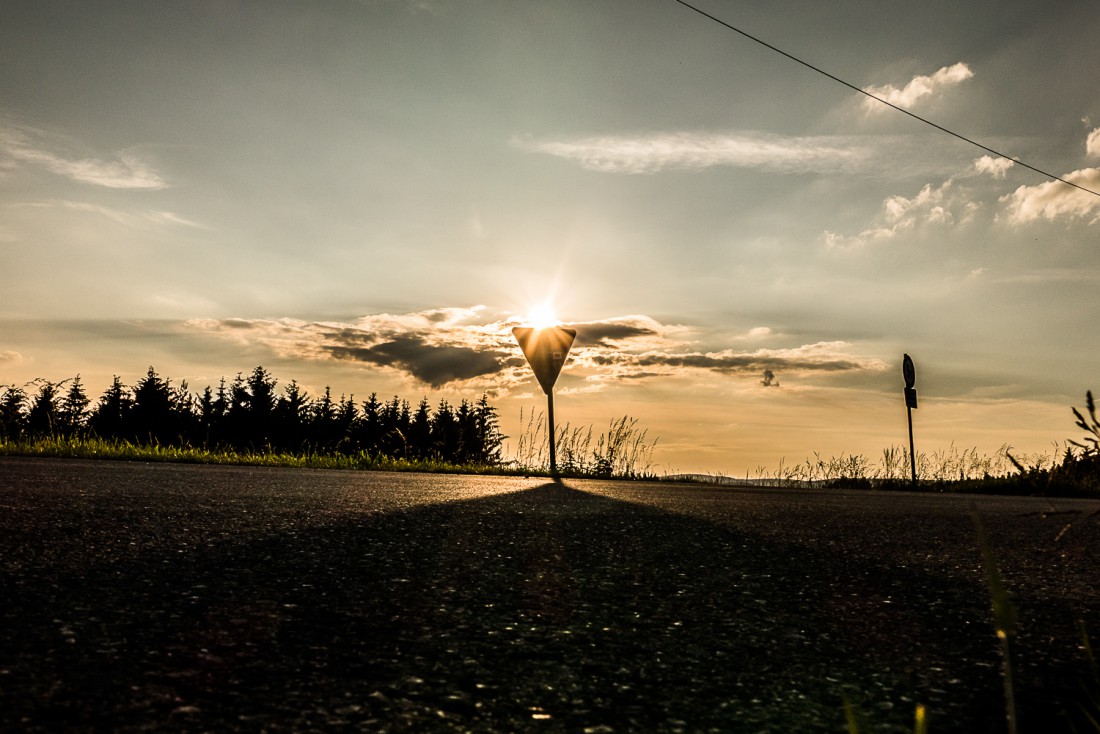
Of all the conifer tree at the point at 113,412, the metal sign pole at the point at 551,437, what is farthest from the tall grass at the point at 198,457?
the conifer tree at the point at 113,412

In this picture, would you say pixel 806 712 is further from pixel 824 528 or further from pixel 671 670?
pixel 824 528

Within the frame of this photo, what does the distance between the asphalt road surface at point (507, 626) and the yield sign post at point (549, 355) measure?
28.4 ft

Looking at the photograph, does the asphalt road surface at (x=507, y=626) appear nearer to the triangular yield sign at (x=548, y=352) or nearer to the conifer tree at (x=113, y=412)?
the triangular yield sign at (x=548, y=352)

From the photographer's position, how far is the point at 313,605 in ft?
8.95

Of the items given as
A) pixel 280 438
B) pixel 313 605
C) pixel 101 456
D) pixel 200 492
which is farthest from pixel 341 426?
pixel 313 605

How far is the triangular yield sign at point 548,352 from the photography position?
1358cm

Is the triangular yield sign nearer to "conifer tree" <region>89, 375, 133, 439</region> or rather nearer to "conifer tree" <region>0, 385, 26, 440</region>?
"conifer tree" <region>0, 385, 26, 440</region>

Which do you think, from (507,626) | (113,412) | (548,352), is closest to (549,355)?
(548,352)

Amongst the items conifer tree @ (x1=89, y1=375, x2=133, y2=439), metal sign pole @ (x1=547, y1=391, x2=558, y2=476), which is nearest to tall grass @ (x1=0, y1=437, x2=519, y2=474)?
metal sign pole @ (x1=547, y1=391, x2=558, y2=476)

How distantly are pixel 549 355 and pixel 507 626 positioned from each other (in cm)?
1106

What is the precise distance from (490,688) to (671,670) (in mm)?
508

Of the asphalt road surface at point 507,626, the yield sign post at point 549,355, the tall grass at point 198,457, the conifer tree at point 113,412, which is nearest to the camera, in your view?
the asphalt road surface at point 507,626

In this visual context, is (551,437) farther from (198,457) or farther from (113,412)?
(113,412)

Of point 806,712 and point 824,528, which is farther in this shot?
point 824,528
